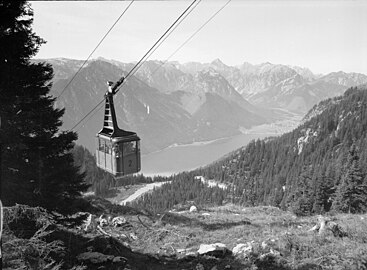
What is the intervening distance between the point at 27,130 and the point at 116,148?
306cm

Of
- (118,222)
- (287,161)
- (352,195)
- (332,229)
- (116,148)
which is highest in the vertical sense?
(116,148)

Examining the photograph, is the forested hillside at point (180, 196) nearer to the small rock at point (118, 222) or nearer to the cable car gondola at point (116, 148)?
the small rock at point (118, 222)

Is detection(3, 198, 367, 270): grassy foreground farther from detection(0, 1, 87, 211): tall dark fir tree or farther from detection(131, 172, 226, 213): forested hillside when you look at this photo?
detection(131, 172, 226, 213): forested hillside

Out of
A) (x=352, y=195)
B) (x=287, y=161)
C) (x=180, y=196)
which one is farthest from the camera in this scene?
(x=287, y=161)

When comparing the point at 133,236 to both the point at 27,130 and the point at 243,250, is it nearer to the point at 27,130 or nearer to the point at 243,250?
the point at 243,250

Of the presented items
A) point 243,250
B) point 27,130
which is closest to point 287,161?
point 243,250

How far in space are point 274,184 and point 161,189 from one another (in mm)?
35168

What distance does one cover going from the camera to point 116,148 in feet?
27.6

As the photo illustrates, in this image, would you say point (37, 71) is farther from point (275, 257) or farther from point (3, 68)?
point (275, 257)

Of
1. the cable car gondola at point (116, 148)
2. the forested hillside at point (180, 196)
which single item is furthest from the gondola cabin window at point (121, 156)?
the forested hillside at point (180, 196)

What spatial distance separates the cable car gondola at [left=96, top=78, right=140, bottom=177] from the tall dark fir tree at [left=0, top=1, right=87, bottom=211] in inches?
80.8

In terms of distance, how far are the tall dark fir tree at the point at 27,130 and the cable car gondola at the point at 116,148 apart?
80.8 inches

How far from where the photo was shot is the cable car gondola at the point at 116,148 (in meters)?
7.75

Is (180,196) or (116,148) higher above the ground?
(116,148)
